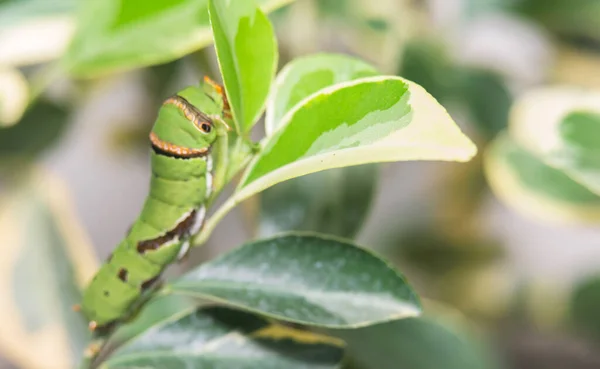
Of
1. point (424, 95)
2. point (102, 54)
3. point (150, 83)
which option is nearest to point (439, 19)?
point (150, 83)

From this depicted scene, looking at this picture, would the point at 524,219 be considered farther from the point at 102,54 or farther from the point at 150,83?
the point at 102,54

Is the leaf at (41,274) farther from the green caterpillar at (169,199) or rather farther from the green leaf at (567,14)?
the green leaf at (567,14)

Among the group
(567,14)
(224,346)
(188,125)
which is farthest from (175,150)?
(567,14)

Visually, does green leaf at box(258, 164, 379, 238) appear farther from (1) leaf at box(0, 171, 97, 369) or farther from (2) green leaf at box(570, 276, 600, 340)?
(2) green leaf at box(570, 276, 600, 340)

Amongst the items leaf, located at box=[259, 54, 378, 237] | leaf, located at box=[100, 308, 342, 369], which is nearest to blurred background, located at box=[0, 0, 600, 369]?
leaf, located at box=[259, 54, 378, 237]

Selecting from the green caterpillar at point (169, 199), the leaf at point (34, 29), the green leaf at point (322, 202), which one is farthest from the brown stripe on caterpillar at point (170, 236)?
the leaf at point (34, 29)

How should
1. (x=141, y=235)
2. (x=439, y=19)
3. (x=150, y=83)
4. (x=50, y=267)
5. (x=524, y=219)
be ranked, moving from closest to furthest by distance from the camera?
(x=141, y=235)
(x=50, y=267)
(x=150, y=83)
(x=439, y=19)
(x=524, y=219)
